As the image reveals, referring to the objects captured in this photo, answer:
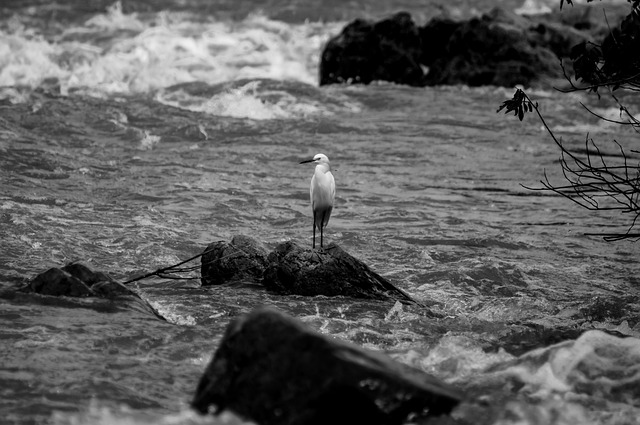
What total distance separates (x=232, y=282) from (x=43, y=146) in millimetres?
5643

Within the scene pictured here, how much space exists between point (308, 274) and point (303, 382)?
3.24 metres

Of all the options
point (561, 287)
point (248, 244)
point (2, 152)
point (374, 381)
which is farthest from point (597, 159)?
point (374, 381)

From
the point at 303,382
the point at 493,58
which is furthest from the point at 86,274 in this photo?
the point at 493,58

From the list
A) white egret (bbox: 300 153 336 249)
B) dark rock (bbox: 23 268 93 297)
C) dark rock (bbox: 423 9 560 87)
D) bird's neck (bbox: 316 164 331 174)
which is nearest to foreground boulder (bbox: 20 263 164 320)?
dark rock (bbox: 23 268 93 297)

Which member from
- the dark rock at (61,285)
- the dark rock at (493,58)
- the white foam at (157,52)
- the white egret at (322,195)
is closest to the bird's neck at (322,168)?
the white egret at (322,195)

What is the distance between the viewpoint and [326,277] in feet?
24.4

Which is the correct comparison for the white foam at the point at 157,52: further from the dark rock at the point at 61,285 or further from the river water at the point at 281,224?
the dark rock at the point at 61,285

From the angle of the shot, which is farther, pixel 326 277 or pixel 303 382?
pixel 326 277

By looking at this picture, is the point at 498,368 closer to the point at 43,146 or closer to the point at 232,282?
the point at 232,282

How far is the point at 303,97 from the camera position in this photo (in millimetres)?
16062

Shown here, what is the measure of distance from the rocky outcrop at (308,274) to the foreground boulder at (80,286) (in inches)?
44.0

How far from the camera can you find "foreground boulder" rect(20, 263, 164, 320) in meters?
6.61

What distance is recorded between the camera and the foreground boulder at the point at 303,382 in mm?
4184

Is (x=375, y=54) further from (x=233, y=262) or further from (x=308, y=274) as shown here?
(x=308, y=274)
